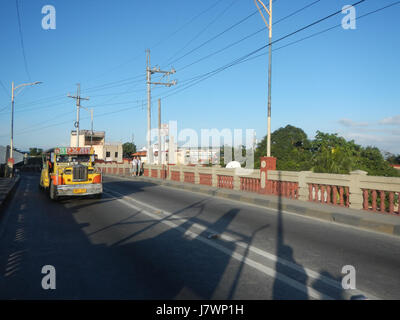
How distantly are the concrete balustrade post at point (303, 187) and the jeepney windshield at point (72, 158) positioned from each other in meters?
9.35

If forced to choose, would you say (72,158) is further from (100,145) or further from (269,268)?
(100,145)

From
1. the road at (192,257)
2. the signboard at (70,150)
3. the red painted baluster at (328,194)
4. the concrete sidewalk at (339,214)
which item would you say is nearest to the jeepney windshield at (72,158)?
the signboard at (70,150)

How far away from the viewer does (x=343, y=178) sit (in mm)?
→ 11820

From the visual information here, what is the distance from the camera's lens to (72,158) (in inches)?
626

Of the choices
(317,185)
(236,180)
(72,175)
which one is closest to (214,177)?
(236,180)

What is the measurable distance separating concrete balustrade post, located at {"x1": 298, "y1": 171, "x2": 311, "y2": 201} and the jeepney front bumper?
26.8ft

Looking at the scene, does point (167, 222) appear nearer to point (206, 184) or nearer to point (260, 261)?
point (260, 261)

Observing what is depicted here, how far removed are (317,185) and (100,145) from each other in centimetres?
8066

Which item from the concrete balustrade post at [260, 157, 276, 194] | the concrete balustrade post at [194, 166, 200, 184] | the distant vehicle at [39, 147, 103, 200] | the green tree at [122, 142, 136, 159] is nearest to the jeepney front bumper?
the distant vehicle at [39, 147, 103, 200]

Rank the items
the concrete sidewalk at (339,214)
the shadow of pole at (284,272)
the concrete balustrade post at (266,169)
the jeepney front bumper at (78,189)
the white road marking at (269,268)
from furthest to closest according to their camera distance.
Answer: the concrete balustrade post at (266,169) → the jeepney front bumper at (78,189) → the concrete sidewalk at (339,214) → the white road marking at (269,268) → the shadow of pole at (284,272)

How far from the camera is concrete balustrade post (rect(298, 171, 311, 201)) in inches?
543

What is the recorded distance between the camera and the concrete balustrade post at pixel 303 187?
13789 millimetres

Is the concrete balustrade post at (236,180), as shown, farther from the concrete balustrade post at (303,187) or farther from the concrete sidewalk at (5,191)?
the concrete sidewalk at (5,191)

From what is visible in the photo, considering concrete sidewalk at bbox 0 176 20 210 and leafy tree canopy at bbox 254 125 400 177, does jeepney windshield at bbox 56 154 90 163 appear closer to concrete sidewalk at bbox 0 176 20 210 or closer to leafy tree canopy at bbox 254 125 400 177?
concrete sidewalk at bbox 0 176 20 210
